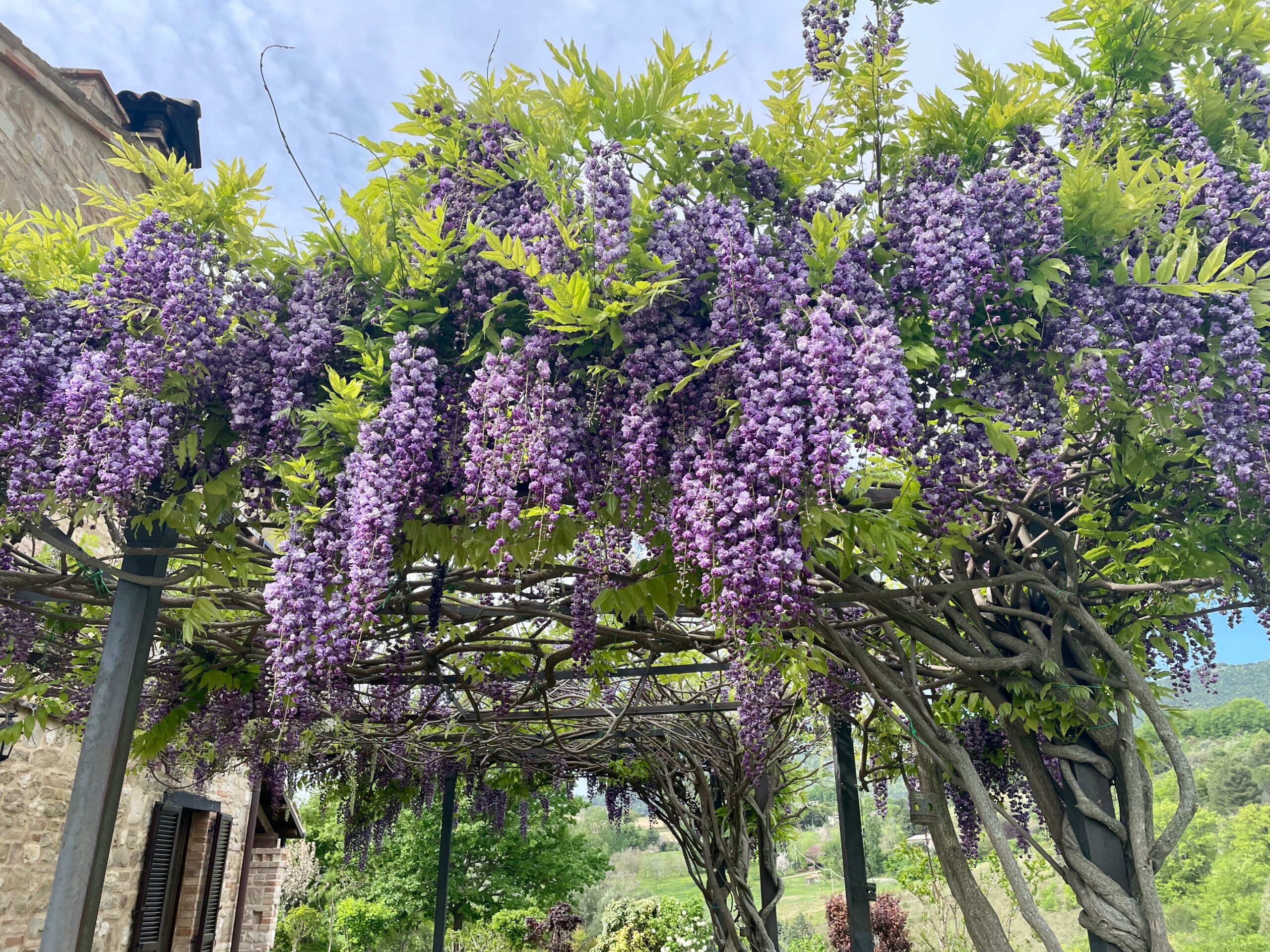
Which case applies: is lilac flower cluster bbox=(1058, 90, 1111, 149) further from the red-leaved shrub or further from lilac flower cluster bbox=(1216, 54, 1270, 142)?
the red-leaved shrub

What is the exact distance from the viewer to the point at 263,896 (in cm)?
902

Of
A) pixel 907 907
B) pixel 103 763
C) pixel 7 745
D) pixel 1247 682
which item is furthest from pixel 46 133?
pixel 1247 682

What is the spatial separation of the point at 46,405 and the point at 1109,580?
3365mm

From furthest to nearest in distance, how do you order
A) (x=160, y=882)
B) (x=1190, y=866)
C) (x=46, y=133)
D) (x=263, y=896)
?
(x=1190, y=866)
(x=263, y=896)
(x=160, y=882)
(x=46, y=133)

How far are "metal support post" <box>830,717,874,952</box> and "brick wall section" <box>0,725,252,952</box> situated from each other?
11.6 feet

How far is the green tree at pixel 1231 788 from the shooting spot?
32.9 ft

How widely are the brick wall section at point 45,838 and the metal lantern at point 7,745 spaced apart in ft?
0.34

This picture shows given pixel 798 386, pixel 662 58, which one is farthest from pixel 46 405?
pixel 798 386

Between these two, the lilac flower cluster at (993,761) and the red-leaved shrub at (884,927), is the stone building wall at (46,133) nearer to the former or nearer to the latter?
the lilac flower cluster at (993,761)

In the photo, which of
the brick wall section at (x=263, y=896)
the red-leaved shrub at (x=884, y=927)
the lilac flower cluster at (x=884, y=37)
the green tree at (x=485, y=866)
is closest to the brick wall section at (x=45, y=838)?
the brick wall section at (x=263, y=896)

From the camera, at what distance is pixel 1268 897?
28.0 ft

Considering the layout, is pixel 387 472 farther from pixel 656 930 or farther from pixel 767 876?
pixel 656 930

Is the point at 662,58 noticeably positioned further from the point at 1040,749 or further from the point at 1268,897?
the point at 1268,897

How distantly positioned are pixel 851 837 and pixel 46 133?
6242 millimetres
